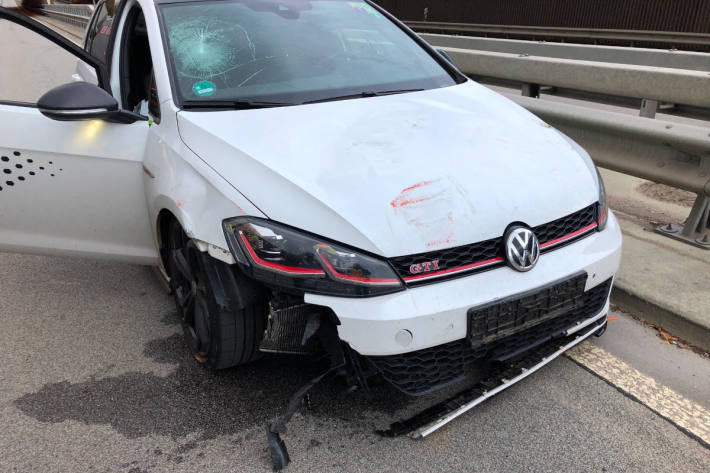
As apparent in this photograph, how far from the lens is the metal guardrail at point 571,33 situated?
1298 centimetres

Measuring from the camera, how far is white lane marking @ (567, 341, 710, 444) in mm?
2451

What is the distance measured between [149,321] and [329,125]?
1547mm

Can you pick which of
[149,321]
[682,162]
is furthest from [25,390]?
[682,162]

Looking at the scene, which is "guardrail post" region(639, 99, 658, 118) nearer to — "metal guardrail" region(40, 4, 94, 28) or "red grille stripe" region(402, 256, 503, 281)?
"red grille stripe" region(402, 256, 503, 281)

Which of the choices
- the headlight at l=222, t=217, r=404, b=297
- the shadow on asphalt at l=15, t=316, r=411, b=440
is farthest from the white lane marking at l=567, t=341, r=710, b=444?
the headlight at l=222, t=217, r=404, b=297

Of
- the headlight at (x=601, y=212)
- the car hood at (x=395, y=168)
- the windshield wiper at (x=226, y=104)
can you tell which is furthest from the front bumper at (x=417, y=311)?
the windshield wiper at (x=226, y=104)

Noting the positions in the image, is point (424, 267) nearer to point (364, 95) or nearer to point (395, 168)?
point (395, 168)

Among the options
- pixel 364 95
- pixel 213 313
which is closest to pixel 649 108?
pixel 364 95

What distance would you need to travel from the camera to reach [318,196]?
2195mm

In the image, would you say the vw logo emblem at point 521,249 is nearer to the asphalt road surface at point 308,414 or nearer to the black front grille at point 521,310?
the black front grille at point 521,310

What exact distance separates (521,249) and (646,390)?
982 millimetres

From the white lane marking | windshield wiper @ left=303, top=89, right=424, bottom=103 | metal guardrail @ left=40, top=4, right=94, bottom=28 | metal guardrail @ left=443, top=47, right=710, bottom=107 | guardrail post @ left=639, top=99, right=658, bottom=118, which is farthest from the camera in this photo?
guardrail post @ left=639, top=99, right=658, bottom=118

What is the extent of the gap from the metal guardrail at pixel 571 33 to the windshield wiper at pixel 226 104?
12.6 m

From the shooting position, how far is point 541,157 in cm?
260
